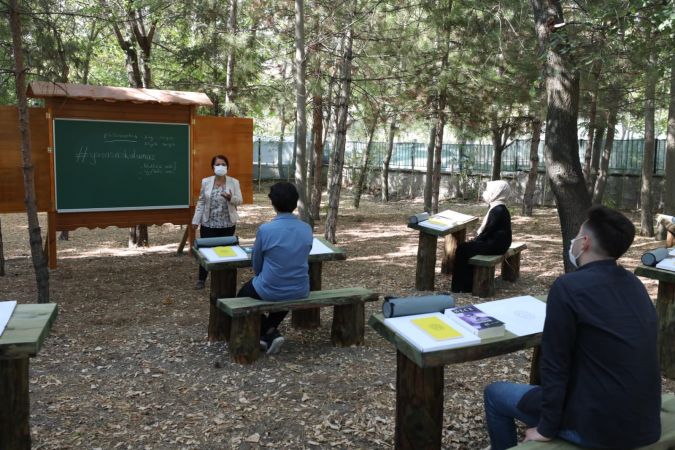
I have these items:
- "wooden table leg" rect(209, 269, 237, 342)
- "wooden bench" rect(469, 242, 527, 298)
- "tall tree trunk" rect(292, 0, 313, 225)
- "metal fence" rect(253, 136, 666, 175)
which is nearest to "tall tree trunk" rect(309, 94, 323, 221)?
"tall tree trunk" rect(292, 0, 313, 225)

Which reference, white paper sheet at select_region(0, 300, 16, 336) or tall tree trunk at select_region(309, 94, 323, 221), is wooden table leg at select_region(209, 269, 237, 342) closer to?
white paper sheet at select_region(0, 300, 16, 336)

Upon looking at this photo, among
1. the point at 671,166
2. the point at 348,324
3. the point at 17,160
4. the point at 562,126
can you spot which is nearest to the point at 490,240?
the point at 562,126

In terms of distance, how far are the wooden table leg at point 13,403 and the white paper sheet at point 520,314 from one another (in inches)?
100

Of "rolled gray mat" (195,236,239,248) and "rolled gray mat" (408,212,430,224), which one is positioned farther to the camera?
"rolled gray mat" (408,212,430,224)

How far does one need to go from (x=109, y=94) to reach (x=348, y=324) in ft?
16.5

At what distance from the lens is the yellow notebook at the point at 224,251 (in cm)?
550

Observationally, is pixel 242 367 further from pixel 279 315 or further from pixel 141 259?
pixel 141 259

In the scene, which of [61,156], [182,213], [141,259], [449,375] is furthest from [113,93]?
[449,375]

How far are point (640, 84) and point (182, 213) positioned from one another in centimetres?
955

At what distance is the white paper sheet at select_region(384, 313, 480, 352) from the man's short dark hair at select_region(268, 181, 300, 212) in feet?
6.10

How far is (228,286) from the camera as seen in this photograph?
556cm

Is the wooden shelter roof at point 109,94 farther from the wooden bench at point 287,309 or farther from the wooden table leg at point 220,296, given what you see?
the wooden bench at point 287,309

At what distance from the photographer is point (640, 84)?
475 inches

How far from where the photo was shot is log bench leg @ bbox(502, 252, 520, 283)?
7.86m
